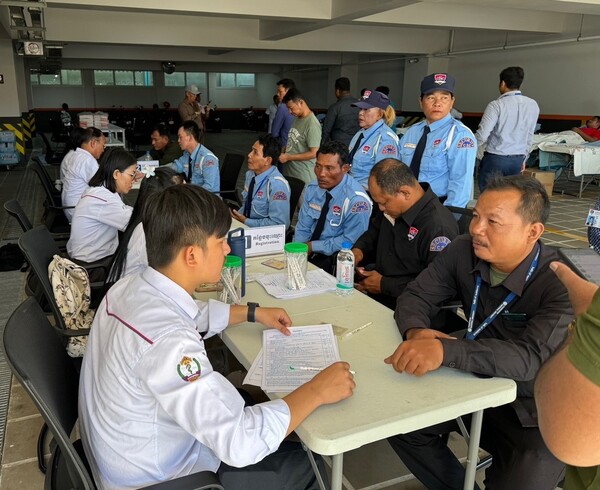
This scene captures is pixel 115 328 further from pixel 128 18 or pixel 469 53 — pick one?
pixel 469 53

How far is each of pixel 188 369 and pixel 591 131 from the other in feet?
31.3

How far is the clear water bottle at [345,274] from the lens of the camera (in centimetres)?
195

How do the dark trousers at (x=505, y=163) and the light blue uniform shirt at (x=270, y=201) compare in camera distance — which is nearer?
the light blue uniform shirt at (x=270, y=201)

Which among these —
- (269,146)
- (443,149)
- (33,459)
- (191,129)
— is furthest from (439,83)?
(33,459)

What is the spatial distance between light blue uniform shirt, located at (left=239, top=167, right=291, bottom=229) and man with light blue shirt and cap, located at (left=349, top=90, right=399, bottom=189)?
2.22ft

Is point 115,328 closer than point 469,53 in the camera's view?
Yes

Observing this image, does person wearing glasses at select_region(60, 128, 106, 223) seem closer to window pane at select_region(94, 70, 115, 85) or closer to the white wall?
the white wall

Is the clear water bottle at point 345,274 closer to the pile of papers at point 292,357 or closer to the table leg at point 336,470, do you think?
the pile of papers at point 292,357

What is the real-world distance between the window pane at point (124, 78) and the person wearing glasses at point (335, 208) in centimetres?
2057

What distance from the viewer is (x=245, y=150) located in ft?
46.1

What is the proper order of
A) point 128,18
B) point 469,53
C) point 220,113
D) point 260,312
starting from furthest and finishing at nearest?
point 220,113
point 469,53
point 128,18
point 260,312

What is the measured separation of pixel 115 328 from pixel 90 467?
38 centimetres

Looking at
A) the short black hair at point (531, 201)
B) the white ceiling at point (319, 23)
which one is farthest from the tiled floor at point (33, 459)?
the white ceiling at point (319, 23)

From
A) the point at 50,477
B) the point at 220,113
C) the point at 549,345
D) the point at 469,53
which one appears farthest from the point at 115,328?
the point at 220,113
